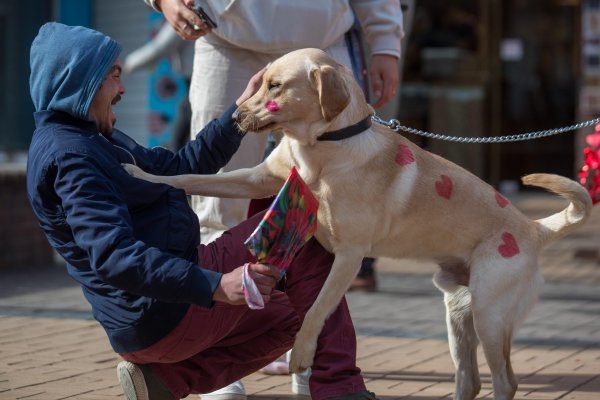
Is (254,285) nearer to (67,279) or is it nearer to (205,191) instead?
(205,191)

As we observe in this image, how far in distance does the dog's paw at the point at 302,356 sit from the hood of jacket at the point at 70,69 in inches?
40.3

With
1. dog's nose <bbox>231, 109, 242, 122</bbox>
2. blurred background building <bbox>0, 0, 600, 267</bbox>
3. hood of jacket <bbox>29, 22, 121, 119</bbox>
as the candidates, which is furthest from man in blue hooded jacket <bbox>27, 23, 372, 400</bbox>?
blurred background building <bbox>0, 0, 600, 267</bbox>

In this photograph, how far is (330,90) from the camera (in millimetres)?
3699

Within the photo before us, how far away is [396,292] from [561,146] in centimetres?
722

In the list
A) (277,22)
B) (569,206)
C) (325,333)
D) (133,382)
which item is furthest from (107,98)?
(569,206)

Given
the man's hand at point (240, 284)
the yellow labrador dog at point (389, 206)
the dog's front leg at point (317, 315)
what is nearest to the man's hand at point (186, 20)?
the yellow labrador dog at point (389, 206)

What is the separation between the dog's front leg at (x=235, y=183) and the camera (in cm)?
394

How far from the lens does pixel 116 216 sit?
10.7 feet

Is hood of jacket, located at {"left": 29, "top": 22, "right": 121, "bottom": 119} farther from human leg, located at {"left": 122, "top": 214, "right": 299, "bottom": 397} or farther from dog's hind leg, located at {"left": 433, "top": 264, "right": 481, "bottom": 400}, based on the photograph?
dog's hind leg, located at {"left": 433, "top": 264, "right": 481, "bottom": 400}

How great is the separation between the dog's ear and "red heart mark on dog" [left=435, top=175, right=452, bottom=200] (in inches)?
19.9

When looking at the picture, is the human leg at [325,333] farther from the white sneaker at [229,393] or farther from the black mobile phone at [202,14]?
the black mobile phone at [202,14]

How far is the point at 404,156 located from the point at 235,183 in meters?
0.62

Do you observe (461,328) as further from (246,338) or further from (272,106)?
(272,106)

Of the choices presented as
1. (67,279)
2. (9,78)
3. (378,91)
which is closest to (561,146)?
(9,78)
